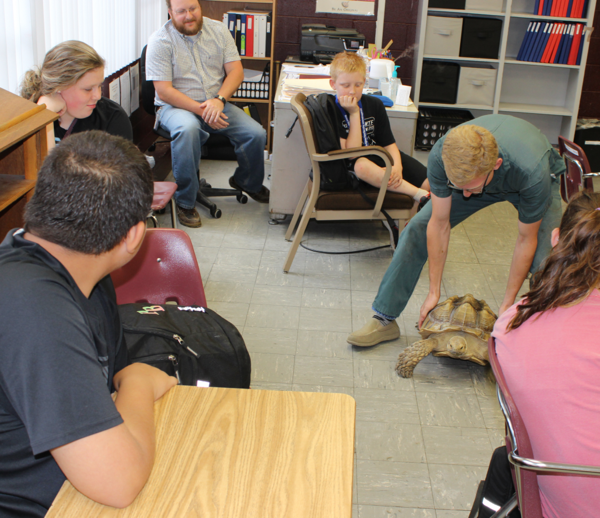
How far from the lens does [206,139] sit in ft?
11.7

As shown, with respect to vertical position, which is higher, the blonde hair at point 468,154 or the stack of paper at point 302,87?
the stack of paper at point 302,87

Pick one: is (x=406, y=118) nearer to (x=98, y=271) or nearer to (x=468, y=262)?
(x=468, y=262)

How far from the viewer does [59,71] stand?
7.46ft

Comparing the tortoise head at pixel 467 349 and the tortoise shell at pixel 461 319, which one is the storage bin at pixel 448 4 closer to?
the tortoise shell at pixel 461 319

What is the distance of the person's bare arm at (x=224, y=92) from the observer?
3554 mm

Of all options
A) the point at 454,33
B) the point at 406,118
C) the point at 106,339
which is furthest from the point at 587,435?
the point at 454,33

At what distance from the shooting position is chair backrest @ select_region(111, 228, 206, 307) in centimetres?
164

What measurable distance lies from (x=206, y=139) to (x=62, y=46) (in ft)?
4.37

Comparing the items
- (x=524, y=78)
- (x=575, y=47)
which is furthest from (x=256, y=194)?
(x=575, y=47)

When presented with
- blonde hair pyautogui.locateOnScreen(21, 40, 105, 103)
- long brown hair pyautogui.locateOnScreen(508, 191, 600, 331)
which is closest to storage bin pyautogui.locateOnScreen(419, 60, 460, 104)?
blonde hair pyautogui.locateOnScreen(21, 40, 105, 103)

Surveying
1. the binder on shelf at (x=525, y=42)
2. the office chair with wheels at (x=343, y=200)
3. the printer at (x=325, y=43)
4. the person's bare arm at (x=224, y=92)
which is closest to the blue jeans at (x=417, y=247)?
the office chair with wheels at (x=343, y=200)

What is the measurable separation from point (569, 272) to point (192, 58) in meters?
3.11

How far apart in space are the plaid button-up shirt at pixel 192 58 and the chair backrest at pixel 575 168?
2207mm

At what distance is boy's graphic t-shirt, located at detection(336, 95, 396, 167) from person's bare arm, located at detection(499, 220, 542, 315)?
117 cm
